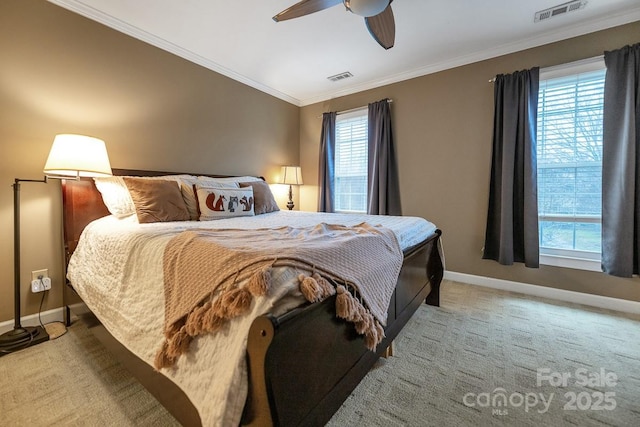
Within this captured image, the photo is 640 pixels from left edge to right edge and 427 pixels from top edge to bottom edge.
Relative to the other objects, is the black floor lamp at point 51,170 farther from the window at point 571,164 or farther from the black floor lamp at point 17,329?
the window at point 571,164

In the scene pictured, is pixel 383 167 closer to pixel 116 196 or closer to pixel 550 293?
pixel 550 293

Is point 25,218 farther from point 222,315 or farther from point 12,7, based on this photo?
point 222,315

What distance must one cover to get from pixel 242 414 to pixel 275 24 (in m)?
2.87

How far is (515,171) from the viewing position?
2.79 metres

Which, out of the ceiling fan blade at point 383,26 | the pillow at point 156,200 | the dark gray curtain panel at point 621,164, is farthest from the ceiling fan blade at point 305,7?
the dark gray curtain panel at point 621,164

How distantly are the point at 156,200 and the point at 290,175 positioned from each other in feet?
7.29

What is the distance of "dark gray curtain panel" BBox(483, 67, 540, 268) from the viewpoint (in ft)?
8.77

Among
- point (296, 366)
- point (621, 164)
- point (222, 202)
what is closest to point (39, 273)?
point (222, 202)

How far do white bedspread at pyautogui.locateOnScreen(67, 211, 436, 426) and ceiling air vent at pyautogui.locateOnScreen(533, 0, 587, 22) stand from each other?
2.10 metres

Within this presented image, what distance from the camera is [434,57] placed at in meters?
3.09

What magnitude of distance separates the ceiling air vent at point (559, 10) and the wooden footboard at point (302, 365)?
3073 millimetres

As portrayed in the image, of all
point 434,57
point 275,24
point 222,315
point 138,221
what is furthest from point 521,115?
point 138,221

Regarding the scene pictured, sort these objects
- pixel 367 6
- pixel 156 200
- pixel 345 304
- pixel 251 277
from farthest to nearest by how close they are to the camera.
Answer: pixel 156 200 < pixel 367 6 < pixel 345 304 < pixel 251 277

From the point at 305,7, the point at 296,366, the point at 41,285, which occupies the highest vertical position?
the point at 305,7
